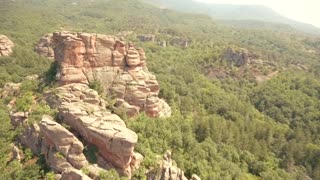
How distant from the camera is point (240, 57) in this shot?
6590 inches

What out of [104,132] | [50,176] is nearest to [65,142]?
[50,176]

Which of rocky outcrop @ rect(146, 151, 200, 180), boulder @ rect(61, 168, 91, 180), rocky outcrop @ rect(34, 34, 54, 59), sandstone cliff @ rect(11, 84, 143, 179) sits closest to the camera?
boulder @ rect(61, 168, 91, 180)

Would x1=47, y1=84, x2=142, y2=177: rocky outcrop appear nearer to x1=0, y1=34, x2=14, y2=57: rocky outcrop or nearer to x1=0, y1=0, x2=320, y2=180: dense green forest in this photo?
x1=0, y1=0, x2=320, y2=180: dense green forest

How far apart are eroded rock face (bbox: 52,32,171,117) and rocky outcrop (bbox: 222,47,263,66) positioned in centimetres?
11013

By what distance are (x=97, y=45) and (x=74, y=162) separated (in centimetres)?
2619

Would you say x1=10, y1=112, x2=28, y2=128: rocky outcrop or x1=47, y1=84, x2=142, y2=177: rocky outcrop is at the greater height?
x1=47, y1=84, x2=142, y2=177: rocky outcrop

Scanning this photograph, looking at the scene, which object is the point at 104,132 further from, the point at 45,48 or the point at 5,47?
the point at 45,48

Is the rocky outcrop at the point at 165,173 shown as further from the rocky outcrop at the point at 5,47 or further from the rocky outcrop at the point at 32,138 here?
the rocky outcrop at the point at 5,47

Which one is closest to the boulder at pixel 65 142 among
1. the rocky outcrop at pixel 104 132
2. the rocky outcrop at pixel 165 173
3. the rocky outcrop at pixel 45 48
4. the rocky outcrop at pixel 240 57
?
the rocky outcrop at pixel 104 132

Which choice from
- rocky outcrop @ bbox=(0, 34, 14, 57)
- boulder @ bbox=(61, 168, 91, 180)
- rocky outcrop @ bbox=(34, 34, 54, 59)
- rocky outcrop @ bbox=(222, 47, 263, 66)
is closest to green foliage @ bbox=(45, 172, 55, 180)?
boulder @ bbox=(61, 168, 91, 180)

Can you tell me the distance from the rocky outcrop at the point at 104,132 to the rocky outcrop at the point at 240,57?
128 meters

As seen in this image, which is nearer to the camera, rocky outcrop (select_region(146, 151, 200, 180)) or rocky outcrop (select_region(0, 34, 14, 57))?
rocky outcrop (select_region(146, 151, 200, 180))

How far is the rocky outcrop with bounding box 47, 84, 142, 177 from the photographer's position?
40750mm

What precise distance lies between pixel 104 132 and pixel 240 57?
135666 millimetres
